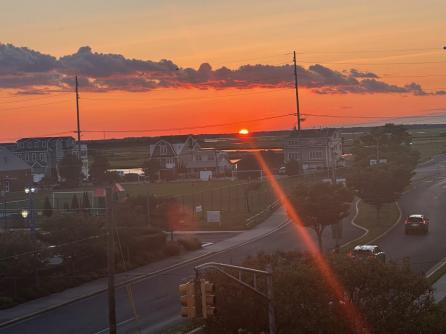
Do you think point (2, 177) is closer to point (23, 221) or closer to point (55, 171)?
point (55, 171)

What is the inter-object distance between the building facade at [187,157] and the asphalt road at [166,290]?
53946mm

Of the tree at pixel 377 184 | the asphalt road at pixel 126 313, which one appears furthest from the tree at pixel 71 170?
the asphalt road at pixel 126 313

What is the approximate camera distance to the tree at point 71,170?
103188 millimetres

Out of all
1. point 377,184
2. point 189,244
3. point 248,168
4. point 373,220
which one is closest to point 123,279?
point 189,244

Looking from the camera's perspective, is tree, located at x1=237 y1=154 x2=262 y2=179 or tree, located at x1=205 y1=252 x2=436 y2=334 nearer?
tree, located at x1=205 y1=252 x2=436 y2=334

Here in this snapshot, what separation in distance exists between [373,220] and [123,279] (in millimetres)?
27377

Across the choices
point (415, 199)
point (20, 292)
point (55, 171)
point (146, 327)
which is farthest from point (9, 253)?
point (55, 171)

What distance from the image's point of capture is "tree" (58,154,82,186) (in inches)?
4063

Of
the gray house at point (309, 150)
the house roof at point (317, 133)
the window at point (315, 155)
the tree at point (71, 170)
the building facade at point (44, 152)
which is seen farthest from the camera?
the building facade at point (44, 152)

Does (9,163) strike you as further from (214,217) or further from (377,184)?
(377,184)

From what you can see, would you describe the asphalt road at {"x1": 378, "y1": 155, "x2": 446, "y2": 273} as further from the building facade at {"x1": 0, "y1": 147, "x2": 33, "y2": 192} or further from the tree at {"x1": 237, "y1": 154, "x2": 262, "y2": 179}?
the building facade at {"x1": 0, "y1": 147, "x2": 33, "y2": 192}

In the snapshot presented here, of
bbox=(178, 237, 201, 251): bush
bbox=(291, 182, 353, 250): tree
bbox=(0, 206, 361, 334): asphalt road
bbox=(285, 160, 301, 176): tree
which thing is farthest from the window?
bbox=(0, 206, 361, 334): asphalt road

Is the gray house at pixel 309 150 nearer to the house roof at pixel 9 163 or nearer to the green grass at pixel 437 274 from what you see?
the house roof at pixel 9 163

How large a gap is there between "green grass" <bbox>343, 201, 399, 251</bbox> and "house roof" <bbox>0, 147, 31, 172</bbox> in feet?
171
